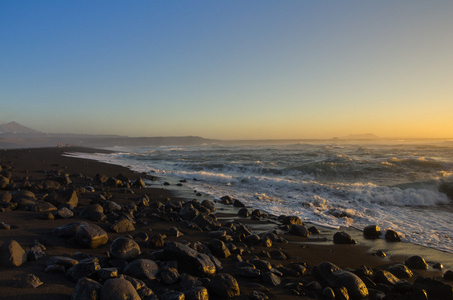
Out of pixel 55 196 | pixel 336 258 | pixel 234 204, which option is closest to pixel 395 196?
pixel 234 204

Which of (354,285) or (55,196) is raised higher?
(55,196)

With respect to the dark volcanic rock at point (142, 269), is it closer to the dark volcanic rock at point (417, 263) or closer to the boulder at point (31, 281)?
the boulder at point (31, 281)

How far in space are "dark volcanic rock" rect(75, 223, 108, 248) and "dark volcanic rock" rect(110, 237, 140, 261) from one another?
597 millimetres

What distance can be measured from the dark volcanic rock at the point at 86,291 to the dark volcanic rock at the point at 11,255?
45.8 inches

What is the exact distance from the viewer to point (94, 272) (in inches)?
128

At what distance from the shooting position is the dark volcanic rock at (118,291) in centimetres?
273

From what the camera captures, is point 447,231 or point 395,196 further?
point 395,196

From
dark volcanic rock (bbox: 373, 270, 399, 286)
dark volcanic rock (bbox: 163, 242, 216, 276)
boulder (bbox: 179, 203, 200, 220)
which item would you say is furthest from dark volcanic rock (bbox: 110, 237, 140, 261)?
dark volcanic rock (bbox: 373, 270, 399, 286)

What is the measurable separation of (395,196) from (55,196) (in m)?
11.8

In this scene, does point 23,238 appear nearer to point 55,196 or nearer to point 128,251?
point 128,251

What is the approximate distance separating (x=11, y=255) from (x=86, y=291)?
1.39 meters

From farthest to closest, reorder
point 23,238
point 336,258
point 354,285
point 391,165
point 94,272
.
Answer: point 391,165 < point 336,258 < point 23,238 < point 354,285 < point 94,272

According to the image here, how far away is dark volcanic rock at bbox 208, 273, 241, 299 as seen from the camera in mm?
3324

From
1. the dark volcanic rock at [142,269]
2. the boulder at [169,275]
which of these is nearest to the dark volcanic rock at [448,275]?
the boulder at [169,275]
